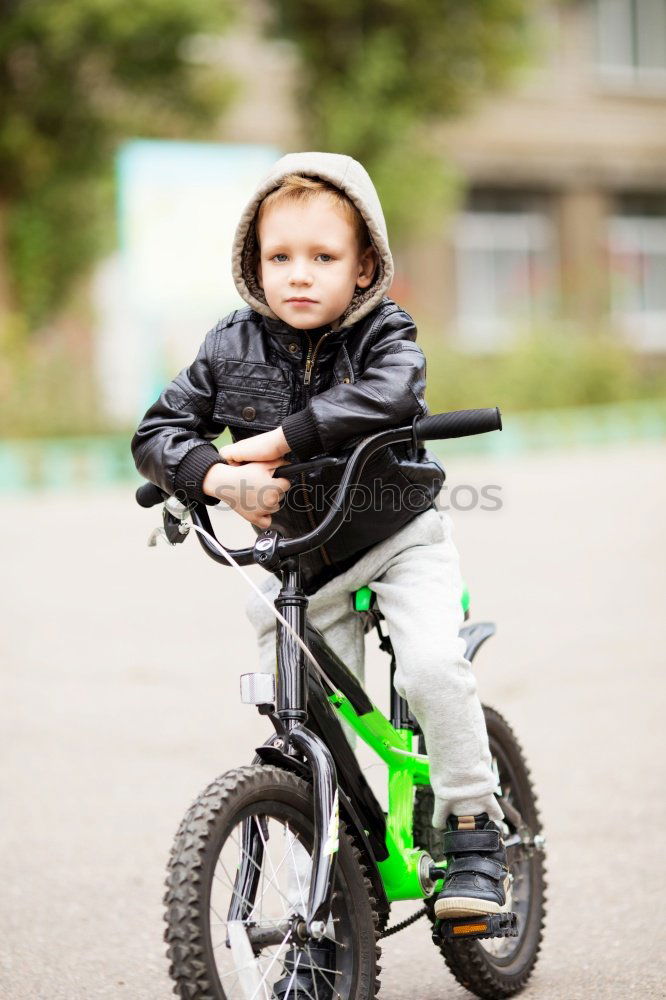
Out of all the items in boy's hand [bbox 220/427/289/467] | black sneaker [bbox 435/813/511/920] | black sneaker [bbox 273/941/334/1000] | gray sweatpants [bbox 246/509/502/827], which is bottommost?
black sneaker [bbox 273/941/334/1000]

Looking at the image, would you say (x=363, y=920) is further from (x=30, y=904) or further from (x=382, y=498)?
(x=30, y=904)

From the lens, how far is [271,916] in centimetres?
272

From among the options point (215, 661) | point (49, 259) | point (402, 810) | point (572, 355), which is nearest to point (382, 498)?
point (402, 810)

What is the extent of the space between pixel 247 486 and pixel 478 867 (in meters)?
0.99

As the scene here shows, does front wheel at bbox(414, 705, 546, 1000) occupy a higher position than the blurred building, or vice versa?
the blurred building

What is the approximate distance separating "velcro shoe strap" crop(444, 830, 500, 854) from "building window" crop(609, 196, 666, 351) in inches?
991

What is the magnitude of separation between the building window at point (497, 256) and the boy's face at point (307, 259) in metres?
23.4

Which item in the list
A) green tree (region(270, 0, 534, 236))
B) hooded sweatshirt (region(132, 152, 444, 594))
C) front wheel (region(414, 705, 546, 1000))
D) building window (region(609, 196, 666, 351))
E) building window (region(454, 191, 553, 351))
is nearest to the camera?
hooded sweatshirt (region(132, 152, 444, 594))

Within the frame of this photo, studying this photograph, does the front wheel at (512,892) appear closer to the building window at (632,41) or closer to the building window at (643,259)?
the building window at (643,259)

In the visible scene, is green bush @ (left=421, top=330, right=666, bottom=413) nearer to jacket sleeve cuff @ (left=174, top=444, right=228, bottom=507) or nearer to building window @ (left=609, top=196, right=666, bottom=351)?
building window @ (left=609, top=196, right=666, bottom=351)

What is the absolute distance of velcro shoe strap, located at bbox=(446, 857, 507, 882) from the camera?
307 cm

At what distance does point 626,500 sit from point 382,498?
9980 millimetres

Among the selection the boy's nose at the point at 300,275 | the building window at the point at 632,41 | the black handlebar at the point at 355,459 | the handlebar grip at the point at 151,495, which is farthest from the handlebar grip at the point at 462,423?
the building window at the point at 632,41

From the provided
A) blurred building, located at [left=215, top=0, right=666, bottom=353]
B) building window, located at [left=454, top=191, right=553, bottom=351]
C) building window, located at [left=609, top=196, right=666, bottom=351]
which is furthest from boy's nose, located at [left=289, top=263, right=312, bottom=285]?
building window, located at [left=609, top=196, right=666, bottom=351]
